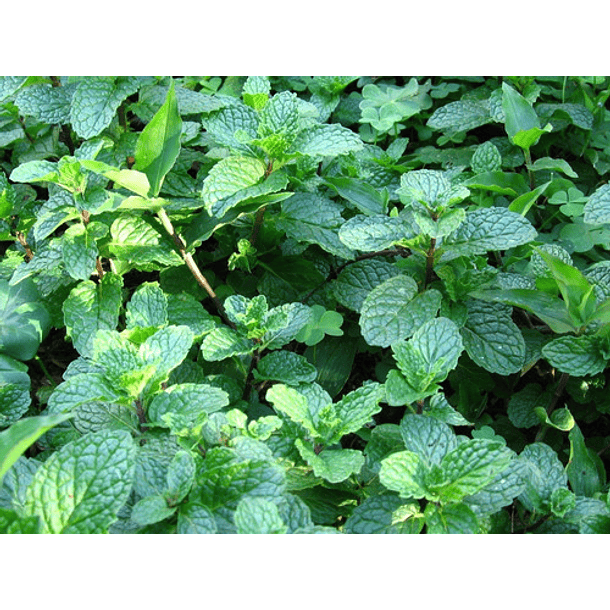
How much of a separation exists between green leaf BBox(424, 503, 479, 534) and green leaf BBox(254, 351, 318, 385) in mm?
559

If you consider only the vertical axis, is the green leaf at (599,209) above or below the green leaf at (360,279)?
above

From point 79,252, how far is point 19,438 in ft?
2.94

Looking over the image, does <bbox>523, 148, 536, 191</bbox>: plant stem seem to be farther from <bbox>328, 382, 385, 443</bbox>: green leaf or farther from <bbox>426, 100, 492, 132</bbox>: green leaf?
<bbox>328, 382, 385, 443</bbox>: green leaf

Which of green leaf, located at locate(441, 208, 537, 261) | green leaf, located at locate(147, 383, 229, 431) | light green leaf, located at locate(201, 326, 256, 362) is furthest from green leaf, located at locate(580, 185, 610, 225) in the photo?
green leaf, located at locate(147, 383, 229, 431)

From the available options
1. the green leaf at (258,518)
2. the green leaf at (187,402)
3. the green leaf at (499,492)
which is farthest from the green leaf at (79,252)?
the green leaf at (499,492)

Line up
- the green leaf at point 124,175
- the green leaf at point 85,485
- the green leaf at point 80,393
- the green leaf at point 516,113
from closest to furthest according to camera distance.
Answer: the green leaf at point 85,485
the green leaf at point 80,393
the green leaf at point 124,175
the green leaf at point 516,113

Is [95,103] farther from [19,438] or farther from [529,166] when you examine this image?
[529,166]

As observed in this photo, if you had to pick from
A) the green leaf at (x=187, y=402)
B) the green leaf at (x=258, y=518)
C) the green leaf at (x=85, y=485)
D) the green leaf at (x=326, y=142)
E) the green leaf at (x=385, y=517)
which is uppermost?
the green leaf at (x=326, y=142)

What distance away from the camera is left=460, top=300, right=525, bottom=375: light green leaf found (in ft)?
6.61

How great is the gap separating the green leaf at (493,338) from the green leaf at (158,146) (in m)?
0.99

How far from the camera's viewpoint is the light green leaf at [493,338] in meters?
2.02

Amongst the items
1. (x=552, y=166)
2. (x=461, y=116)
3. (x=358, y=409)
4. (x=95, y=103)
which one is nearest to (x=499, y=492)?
(x=358, y=409)

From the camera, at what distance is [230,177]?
80.1 inches

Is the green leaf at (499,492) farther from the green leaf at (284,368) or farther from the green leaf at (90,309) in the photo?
the green leaf at (90,309)
